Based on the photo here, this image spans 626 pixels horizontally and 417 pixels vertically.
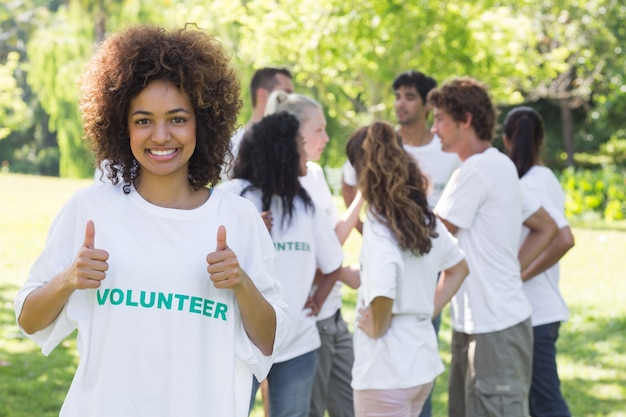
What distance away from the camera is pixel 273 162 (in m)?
4.34

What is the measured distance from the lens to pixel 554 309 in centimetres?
527

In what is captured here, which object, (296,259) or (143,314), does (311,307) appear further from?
(143,314)

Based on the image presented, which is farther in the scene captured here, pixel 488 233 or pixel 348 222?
pixel 348 222

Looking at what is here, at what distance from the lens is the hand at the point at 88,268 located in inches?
95.7

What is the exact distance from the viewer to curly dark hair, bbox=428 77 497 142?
4914 millimetres

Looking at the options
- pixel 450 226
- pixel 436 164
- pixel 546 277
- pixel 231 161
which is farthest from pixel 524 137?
pixel 231 161

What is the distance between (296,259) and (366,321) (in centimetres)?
45

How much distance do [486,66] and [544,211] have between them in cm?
1715

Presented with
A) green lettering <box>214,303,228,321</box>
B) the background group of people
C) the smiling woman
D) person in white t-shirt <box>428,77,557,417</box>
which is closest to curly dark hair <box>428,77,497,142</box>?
the background group of people

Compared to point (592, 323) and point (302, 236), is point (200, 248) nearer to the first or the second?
point (302, 236)

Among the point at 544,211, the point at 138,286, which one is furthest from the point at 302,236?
the point at 138,286

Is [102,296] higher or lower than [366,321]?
higher

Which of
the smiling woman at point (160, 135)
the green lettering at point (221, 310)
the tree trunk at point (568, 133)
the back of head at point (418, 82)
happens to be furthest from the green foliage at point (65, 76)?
the green lettering at point (221, 310)

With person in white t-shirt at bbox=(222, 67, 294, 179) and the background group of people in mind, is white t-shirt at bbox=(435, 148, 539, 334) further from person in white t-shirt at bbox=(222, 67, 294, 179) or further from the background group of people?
person in white t-shirt at bbox=(222, 67, 294, 179)
